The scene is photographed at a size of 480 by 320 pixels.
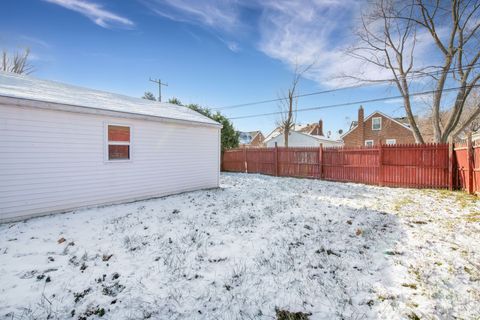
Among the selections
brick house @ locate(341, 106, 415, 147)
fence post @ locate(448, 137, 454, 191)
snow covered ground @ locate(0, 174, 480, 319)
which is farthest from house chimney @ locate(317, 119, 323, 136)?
snow covered ground @ locate(0, 174, 480, 319)

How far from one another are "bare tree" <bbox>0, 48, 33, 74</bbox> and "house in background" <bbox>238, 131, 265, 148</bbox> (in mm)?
29193

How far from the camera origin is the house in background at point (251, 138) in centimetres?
4502

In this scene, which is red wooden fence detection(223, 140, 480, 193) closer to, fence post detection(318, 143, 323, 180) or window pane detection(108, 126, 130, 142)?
fence post detection(318, 143, 323, 180)

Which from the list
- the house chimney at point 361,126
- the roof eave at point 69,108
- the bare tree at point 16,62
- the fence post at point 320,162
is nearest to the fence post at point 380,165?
the fence post at point 320,162

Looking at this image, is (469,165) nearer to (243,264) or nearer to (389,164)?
(389,164)

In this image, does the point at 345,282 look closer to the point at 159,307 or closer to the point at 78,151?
the point at 159,307

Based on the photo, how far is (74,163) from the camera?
5.96 meters

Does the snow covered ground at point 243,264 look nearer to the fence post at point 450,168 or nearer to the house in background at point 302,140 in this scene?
the fence post at point 450,168

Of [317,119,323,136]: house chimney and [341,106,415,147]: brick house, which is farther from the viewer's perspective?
[317,119,323,136]: house chimney

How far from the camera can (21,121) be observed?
518 cm

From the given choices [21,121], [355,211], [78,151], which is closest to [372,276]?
[355,211]

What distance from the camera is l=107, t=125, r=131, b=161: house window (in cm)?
670

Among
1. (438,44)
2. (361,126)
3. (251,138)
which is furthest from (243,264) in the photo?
(251,138)

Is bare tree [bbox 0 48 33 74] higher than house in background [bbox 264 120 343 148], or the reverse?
bare tree [bbox 0 48 33 74]
